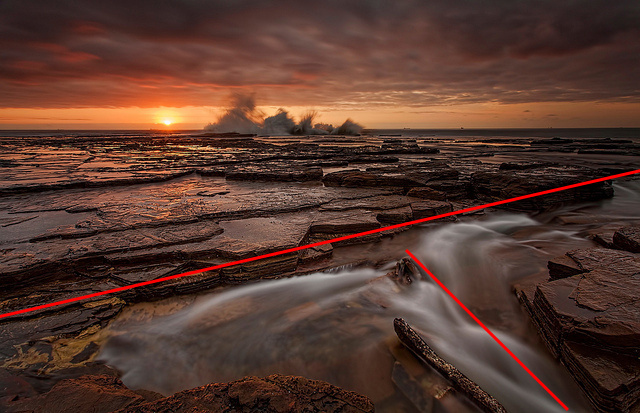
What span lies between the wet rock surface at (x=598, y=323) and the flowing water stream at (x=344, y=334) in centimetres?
22

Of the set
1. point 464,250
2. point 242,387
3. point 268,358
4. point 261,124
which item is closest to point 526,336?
point 464,250

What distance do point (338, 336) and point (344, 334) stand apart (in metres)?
0.06

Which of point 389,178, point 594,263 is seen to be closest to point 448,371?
point 594,263

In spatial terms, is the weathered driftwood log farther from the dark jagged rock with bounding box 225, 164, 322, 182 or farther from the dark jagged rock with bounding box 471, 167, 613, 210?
the dark jagged rock with bounding box 225, 164, 322, 182

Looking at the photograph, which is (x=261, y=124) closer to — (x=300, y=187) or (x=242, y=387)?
(x=300, y=187)

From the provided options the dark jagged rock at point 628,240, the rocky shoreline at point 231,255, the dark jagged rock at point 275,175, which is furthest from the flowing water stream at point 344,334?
the dark jagged rock at point 275,175

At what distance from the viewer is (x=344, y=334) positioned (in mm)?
2830

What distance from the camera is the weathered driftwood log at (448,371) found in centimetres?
196

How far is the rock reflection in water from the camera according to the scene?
2.36 meters

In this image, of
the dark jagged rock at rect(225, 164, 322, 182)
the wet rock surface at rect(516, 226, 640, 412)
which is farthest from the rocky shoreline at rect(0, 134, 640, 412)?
the dark jagged rock at rect(225, 164, 322, 182)

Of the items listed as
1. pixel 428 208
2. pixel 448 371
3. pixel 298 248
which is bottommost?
pixel 448 371

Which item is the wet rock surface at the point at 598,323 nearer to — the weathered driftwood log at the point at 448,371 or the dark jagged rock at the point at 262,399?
the weathered driftwood log at the point at 448,371

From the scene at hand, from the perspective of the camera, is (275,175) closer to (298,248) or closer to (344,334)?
(298,248)

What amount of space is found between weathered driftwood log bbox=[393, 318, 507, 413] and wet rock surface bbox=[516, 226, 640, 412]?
0.70 m
